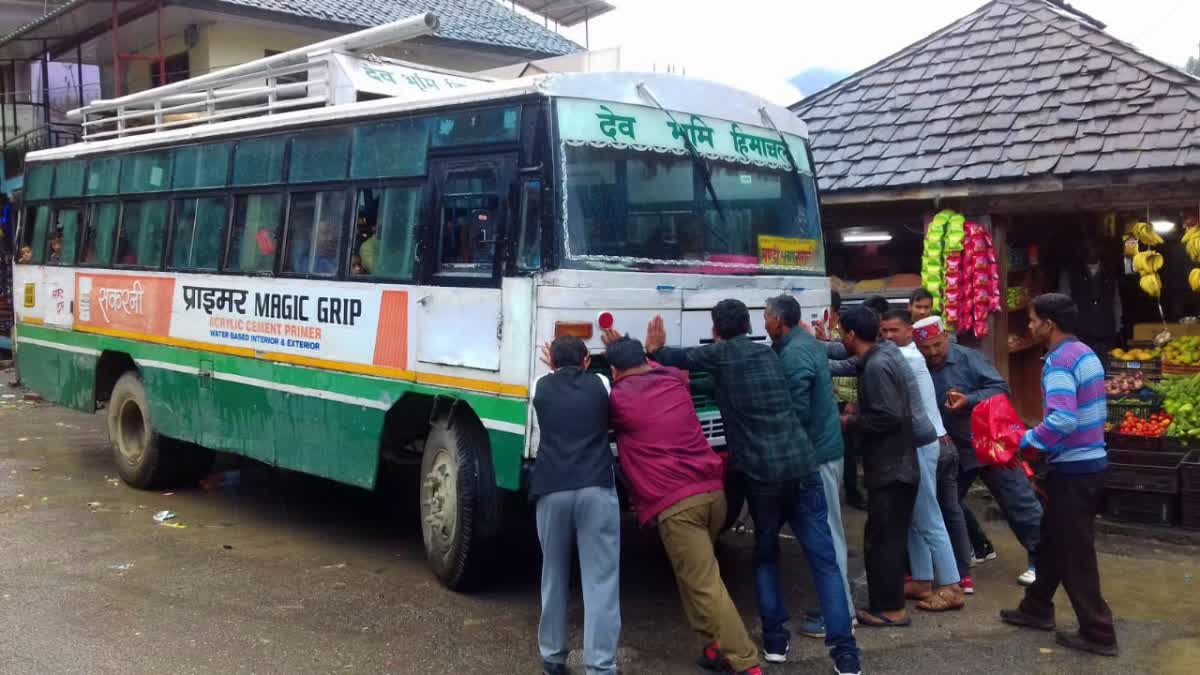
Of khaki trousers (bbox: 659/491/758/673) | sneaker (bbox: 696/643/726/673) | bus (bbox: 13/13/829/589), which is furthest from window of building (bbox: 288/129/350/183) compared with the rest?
sneaker (bbox: 696/643/726/673)

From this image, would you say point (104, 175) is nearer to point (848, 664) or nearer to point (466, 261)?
point (466, 261)

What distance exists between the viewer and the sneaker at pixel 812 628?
246 inches

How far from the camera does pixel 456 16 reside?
901 inches

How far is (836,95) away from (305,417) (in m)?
7.19

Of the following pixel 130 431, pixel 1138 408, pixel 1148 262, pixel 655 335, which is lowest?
pixel 130 431

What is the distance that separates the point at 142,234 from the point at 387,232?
12.6 feet

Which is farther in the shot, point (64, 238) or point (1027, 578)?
point (64, 238)

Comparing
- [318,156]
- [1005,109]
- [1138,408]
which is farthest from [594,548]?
[1005,109]

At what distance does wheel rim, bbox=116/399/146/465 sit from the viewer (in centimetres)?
1030

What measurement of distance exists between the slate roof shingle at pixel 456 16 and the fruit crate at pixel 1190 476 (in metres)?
15.0

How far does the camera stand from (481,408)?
653cm

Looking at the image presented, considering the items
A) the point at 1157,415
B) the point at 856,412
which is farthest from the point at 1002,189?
the point at 856,412

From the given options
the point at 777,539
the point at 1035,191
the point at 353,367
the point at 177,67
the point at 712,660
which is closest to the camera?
the point at 712,660

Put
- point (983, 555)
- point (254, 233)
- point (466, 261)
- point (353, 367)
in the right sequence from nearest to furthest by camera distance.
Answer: point (466, 261), point (353, 367), point (983, 555), point (254, 233)
